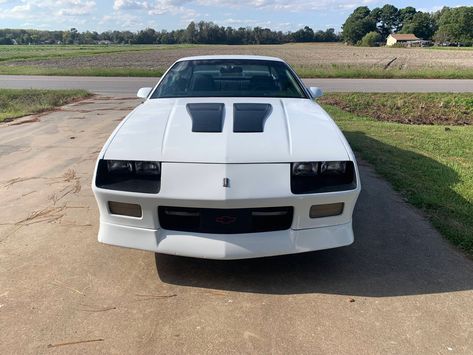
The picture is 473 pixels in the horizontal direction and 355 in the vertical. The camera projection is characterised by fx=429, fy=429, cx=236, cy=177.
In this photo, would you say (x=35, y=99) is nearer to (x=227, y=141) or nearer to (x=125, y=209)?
(x=125, y=209)

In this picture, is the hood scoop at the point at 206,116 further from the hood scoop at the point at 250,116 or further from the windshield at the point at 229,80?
the windshield at the point at 229,80

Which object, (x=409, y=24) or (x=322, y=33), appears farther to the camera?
(x=409, y=24)

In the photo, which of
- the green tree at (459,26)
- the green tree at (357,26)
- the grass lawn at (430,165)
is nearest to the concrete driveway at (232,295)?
the grass lawn at (430,165)

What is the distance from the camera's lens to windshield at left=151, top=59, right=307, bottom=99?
420cm

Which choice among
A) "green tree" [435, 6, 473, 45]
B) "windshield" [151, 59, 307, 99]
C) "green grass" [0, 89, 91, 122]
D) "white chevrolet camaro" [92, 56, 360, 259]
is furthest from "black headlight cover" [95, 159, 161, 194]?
"green tree" [435, 6, 473, 45]

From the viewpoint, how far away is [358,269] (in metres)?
3.08

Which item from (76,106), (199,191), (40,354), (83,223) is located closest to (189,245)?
(199,191)

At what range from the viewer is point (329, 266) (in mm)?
3125

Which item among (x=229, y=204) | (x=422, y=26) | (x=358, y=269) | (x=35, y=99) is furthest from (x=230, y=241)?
(x=422, y=26)

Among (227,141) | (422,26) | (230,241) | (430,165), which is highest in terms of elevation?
(422,26)

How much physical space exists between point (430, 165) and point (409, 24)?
135m

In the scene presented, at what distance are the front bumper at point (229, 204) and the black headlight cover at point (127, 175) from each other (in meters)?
0.07

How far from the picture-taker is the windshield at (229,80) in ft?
13.8

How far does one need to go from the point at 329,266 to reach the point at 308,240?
1.68ft
